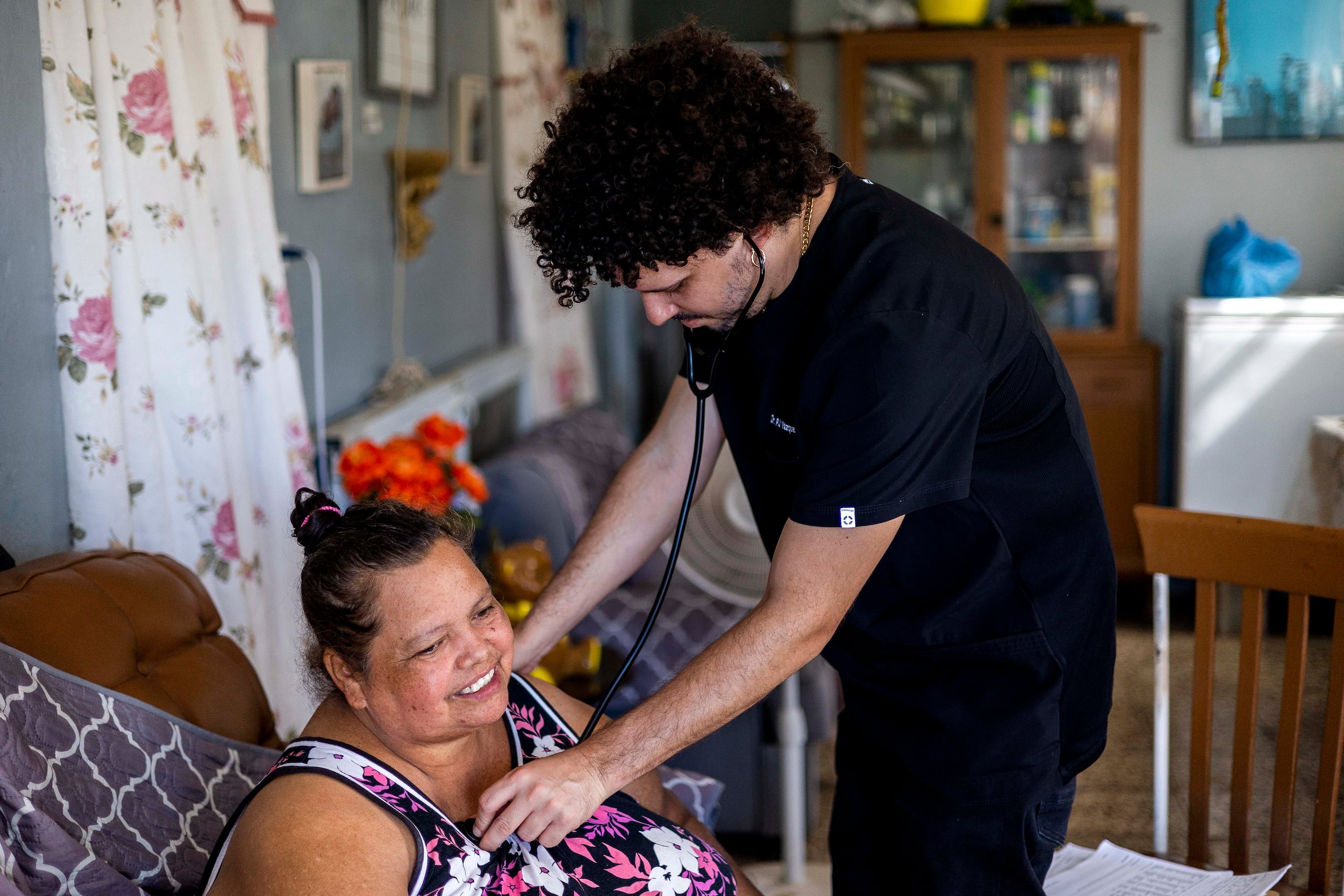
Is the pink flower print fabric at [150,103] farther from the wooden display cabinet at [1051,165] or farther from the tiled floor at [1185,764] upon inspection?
the wooden display cabinet at [1051,165]

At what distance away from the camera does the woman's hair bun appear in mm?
1194

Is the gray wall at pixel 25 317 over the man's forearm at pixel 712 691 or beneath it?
over

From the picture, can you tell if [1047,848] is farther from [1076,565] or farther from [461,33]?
[461,33]

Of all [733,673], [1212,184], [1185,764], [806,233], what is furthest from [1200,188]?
[733,673]

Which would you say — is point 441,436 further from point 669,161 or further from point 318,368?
point 669,161

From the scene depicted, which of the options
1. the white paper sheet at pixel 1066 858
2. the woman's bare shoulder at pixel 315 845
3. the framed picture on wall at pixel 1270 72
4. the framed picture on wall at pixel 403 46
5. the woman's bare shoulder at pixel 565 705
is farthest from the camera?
the framed picture on wall at pixel 1270 72

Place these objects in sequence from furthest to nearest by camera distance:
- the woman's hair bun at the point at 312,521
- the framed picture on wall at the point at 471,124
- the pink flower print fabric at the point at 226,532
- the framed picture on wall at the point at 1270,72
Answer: the framed picture on wall at the point at 1270,72, the framed picture on wall at the point at 471,124, the pink flower print fabric at the point at 226,532, the woman's hair bun at the point at 312,521

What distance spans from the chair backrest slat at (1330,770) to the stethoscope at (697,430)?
782 millimetres

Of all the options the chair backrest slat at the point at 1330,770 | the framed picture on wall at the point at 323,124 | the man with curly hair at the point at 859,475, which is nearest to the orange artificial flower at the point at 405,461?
the framed picture on wall at the point at 323,124

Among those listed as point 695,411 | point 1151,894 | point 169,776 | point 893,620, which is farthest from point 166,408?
point 1151,894

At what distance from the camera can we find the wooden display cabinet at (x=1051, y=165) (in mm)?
4074

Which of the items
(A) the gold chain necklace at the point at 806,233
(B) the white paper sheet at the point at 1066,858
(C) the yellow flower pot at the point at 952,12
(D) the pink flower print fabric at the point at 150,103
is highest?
(C) the yellow flower pot at the point at 952,12

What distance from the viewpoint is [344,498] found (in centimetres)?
241

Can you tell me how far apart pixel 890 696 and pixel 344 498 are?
1.42 meters
